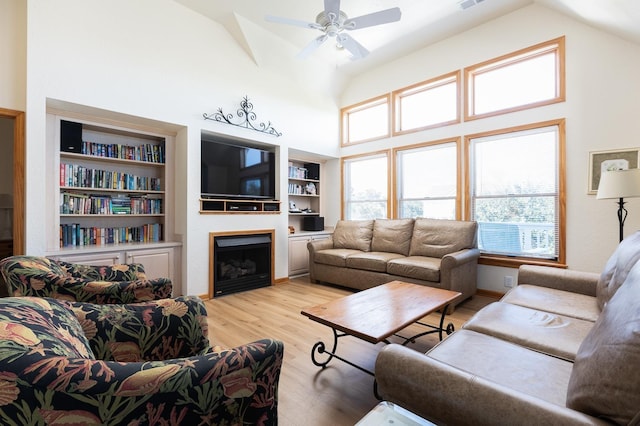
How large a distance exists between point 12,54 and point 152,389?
366 centimetres

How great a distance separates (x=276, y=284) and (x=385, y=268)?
5.61ft

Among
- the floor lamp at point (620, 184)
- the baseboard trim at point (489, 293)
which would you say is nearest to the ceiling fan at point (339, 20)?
the floor lamp at point (620, 184)

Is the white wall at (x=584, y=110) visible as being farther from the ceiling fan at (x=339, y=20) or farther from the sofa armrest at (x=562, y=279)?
the ceiling fan at (x=339, y=20)

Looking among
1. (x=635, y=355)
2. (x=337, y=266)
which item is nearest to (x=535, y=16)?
(x=337, y=266)

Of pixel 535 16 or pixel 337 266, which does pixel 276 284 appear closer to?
pixel 337 266

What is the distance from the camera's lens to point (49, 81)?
2.78 meters

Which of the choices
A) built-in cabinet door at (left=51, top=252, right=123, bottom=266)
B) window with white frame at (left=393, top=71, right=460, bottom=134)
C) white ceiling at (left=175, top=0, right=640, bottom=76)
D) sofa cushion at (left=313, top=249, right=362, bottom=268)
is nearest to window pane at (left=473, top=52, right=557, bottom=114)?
window with white frame at (left=393, top=71, right=460, bottom=134)

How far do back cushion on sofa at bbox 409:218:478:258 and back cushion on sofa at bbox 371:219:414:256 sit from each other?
100 millimetres

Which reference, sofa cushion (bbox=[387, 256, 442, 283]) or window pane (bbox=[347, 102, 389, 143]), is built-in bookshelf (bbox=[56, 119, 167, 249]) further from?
window pane (bbox=[347, 102, 389, 143])

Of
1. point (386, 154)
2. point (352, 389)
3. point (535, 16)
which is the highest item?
point (535, 16)

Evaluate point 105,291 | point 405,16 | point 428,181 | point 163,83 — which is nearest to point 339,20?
point 405,16

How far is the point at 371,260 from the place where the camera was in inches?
154

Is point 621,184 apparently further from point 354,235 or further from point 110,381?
point 110,381

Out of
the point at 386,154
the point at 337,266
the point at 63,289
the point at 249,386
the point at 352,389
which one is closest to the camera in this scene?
the point at 249,386
